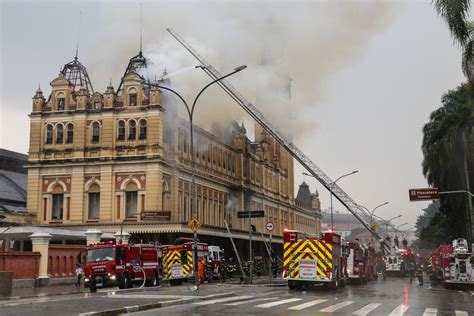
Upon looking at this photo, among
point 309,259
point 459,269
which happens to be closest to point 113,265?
point 309,259

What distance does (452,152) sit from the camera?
53.8 metres

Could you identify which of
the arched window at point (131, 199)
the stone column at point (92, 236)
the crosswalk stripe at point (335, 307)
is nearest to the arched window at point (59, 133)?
the arched window at point (131, 199)

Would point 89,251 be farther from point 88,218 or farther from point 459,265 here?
point 88,218

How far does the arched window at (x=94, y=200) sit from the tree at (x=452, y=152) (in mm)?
32303

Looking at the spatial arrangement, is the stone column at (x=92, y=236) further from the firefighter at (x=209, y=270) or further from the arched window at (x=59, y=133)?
the arched window at (x=59, y=133)

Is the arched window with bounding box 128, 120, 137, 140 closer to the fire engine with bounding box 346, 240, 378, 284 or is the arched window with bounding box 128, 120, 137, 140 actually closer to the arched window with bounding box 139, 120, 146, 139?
the arched window with bounding box 139, 120, 146, 139

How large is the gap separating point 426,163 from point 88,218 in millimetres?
35331

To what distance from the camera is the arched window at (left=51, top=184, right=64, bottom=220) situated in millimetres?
57312

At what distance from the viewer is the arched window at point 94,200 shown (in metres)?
56.4

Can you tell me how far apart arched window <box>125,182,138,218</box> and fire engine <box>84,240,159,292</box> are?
2142 centimetres

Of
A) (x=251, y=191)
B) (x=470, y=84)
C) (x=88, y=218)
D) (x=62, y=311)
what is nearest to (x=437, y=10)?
(x=470, y=84)

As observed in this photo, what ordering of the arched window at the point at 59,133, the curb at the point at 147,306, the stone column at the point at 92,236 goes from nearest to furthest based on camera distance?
1. the curb at the point at 147,306
2. the stone column at the point at 92,236
3. the arched window at the point at 59,133

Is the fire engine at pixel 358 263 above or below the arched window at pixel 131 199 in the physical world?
below

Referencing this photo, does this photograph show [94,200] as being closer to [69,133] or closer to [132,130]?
[69,133]
